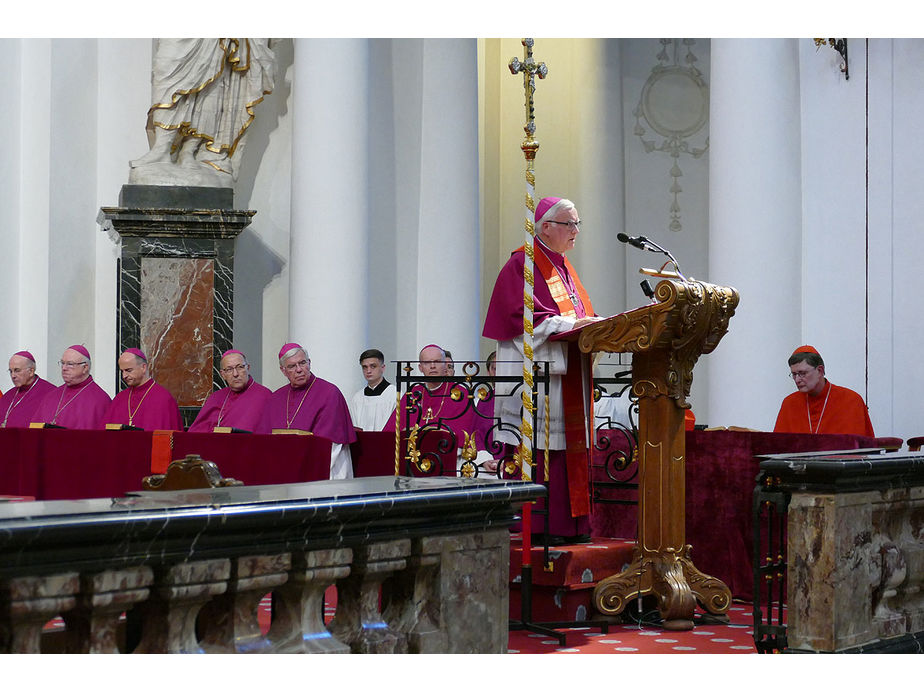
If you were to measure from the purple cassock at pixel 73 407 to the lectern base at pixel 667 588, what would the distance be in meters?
5.04

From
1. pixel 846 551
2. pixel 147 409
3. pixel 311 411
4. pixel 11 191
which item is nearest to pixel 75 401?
pixel 147 409

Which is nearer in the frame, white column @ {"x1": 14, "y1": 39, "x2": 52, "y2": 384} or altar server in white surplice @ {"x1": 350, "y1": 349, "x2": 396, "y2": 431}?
altar server in white surplice @ {"x1": 350, "y1": 349, "x2": 396, "y2": 431}

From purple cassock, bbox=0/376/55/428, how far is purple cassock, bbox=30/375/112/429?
77 millimetres

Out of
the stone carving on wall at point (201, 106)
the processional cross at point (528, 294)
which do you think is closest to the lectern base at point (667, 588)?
the processional cross at point (528, 294)

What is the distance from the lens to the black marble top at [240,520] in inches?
105

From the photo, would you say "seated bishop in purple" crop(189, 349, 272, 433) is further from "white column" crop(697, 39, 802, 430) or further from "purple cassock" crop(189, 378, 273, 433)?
"white column" crop(697, 39, 802, 430)

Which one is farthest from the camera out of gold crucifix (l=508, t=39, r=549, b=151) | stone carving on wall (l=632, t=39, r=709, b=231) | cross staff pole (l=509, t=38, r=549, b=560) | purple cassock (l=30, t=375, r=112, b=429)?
stone carving on wall (l=632, t=39, r=709, b=231)

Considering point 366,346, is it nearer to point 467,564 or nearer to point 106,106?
point 106,106

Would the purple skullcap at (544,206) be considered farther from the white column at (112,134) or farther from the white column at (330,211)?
the white column at (112,134)

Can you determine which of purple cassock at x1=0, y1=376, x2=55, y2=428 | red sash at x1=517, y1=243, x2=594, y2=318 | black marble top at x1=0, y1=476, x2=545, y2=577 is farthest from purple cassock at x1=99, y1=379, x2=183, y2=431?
black marble top at x1=0, y1=476, x2=545, y2=577

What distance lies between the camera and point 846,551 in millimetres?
5137

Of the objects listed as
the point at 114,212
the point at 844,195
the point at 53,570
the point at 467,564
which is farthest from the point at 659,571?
the point at 114,212

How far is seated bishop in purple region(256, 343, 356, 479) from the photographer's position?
8914mm

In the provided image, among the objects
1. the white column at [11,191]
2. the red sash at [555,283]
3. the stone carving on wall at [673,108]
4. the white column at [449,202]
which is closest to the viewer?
the red sash at [555,283]
